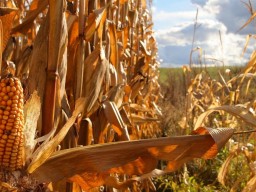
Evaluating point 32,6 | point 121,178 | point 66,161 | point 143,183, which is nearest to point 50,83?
point 66,161

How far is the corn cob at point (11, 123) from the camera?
1.21m

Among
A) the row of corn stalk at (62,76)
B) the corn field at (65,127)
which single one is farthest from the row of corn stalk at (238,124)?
the row of corn stalk at (62,76)

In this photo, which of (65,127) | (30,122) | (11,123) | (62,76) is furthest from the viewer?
(62,76)

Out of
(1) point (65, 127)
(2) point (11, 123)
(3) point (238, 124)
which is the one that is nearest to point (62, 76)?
(1) point (65, 127)

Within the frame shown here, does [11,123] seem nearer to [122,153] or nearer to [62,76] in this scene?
[122,153]

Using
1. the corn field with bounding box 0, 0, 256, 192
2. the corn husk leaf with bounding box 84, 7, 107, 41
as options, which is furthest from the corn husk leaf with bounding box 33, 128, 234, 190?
the corn husk leaf with bounding box 84, 7, 107, 41

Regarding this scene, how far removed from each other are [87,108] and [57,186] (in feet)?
1.61

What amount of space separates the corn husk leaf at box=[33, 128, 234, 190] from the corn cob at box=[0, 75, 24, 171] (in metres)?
0.15

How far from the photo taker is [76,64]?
2.18 meters

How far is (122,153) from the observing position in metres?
1.45

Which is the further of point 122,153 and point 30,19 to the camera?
point 30,19

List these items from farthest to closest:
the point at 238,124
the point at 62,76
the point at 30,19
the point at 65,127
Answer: the point at 238,124 < the point at 30,19 < the point at 62,76 < the point at 65,127

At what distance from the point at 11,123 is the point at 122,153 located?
39 cm

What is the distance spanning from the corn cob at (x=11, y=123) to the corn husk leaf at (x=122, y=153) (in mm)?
151
